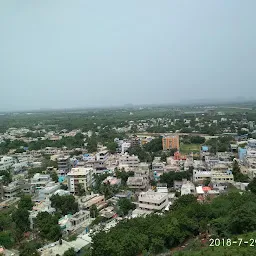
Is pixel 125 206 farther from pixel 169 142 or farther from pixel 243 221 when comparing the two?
pixel 169 142

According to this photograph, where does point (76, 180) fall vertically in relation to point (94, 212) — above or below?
above

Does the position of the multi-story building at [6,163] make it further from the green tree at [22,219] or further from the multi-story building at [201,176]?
the multi-story building at [201,176]

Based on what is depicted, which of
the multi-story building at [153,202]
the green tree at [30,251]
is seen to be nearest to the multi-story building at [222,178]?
the multi-story building at [153,202]

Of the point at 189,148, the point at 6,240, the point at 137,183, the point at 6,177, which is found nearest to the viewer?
the point at 6,240

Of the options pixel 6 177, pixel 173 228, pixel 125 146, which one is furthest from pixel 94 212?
pixel 125 146

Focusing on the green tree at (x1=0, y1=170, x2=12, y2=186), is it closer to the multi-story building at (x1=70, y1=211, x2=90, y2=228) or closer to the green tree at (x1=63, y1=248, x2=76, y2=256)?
the multi-story building at (x1=70, y1=211, x2=90, y2=228)

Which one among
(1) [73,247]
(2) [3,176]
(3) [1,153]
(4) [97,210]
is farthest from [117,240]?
(3) [1,153]

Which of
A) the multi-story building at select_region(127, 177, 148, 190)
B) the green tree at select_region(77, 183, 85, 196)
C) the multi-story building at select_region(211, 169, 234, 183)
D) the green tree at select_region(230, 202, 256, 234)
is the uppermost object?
the green tree at select_region(230, 202, 256, 234)

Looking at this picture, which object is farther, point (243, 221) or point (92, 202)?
point (92, 202)

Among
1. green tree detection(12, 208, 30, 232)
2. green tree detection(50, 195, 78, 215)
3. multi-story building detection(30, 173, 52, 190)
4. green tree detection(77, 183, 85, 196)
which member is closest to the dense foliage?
green tree detection(50, 195, 78, 215)

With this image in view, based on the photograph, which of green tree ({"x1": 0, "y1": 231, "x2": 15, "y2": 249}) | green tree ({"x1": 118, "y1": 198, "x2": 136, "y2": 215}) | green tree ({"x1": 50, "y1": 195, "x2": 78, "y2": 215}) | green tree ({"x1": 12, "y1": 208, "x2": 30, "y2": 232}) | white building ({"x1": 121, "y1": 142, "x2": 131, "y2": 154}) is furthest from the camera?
white building ({"x1": 121, "y1": 142, "x2": 131, "y2": 154})
